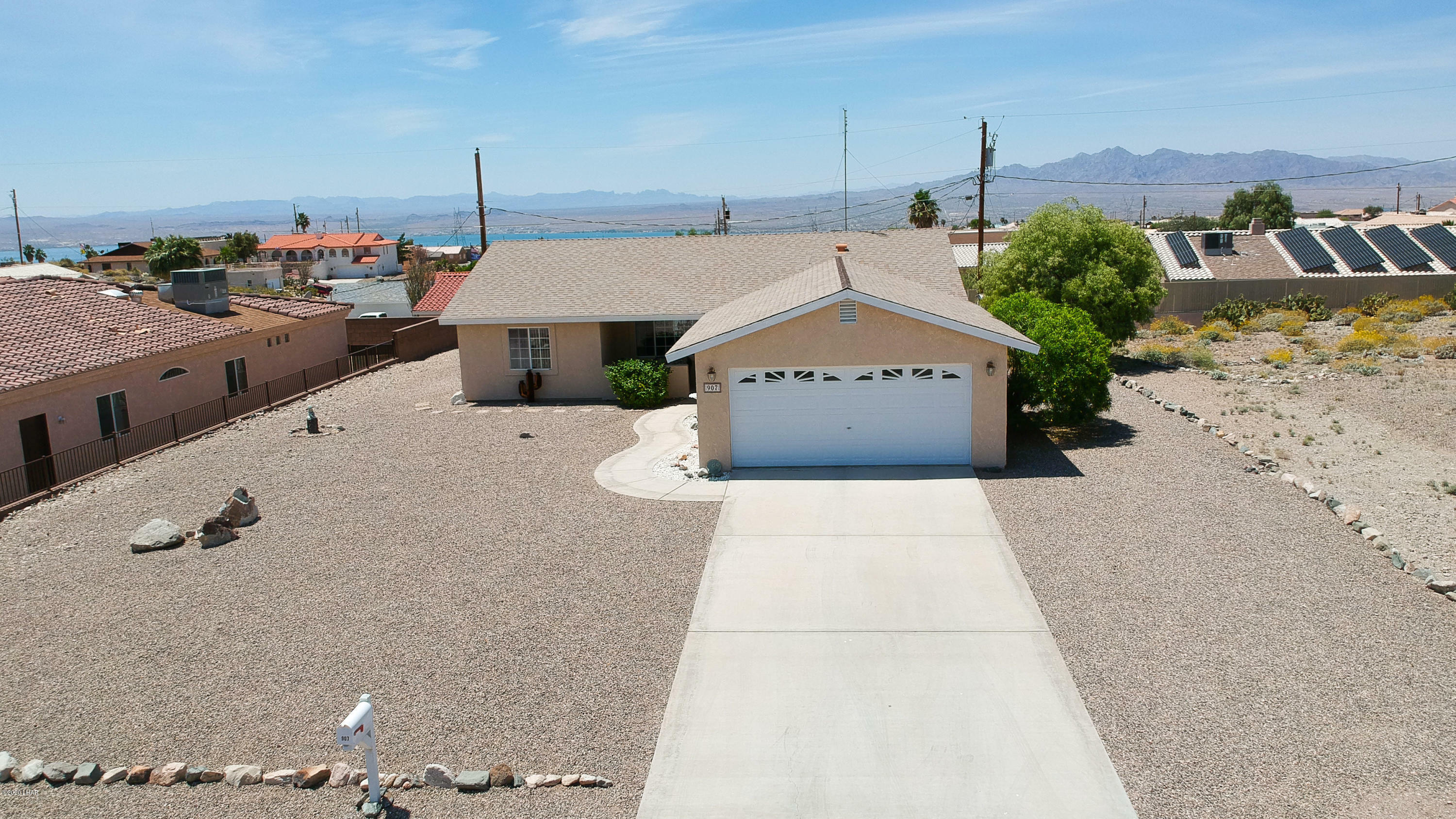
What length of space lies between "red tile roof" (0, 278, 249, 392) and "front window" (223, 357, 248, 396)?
86 centimetres

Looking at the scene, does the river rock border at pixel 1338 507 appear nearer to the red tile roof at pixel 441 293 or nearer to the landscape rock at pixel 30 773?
the landscape rock at pixel 30 773

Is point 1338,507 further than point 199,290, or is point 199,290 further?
point 199,290

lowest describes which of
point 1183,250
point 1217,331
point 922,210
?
point 1217,331

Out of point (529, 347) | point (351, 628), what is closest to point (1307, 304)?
point (529, 347)

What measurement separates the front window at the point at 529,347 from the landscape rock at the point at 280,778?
57.5 ft

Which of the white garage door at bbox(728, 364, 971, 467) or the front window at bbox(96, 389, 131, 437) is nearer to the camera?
the white garage door at bbox(728, 364, 971, 467)

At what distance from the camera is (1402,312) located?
1363 inches

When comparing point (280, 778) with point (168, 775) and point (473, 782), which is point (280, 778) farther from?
point (473, 782)

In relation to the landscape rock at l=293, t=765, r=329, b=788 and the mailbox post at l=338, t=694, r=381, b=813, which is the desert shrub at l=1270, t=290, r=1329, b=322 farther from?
the landscape rock at l=293, t=765, r=329, b=788

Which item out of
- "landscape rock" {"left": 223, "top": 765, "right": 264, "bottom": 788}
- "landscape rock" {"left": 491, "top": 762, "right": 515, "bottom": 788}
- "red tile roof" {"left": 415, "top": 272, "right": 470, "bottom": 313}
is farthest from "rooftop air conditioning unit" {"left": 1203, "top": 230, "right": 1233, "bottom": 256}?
"landscape rock" {"left": 223, "top": 765, "right": 264, "bottom": 788}

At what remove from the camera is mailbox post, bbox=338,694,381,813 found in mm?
7562

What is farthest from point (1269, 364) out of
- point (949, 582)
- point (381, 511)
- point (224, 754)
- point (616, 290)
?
point (224, 754)

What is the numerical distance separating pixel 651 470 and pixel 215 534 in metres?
7.02

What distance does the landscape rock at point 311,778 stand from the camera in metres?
8.06
